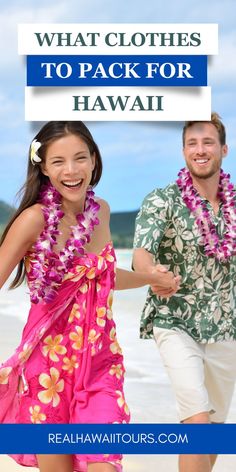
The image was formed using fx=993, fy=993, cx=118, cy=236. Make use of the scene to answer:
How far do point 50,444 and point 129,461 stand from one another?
61.0 inches

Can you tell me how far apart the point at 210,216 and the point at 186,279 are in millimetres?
321

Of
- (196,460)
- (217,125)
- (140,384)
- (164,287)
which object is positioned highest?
(217,125)

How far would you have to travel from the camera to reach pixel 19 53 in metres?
4.33

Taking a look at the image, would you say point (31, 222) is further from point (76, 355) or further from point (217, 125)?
point (217, 125)

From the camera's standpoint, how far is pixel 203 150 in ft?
14.0

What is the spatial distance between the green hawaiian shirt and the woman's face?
2.13 feet

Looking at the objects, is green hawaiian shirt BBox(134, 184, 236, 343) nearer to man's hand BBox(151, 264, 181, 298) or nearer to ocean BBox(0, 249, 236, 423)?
man's hand BBox(151, 264, 181, 298)

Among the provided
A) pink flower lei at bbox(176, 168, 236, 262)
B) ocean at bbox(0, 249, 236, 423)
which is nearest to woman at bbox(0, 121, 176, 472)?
ocean at bbox(0, 249, 236, 423)

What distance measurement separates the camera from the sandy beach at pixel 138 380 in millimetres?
5055

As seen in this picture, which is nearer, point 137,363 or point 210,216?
point 210,216

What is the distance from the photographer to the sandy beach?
5.05 metres

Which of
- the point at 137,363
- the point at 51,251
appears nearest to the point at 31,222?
the point at 51,251

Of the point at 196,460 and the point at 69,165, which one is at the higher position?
the point at 69,165

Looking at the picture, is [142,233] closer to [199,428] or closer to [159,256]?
[159,256]
